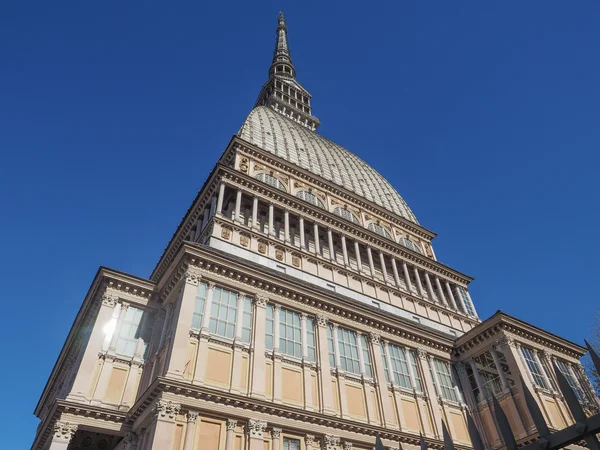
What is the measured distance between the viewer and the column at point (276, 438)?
21.8m

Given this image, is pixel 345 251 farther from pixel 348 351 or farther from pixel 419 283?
pixel 348 351

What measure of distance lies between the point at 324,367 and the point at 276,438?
18.4 feet

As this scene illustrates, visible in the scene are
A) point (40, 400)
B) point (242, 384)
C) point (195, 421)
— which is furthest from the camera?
point (40, 400)

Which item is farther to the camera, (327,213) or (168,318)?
(327,213)

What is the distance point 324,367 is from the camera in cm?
2648

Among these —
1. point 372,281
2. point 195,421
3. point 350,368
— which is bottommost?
point 195,421

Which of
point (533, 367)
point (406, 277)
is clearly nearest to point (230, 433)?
point (533, 367)

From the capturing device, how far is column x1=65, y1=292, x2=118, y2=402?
2209 cm

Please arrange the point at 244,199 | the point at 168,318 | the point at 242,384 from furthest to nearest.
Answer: the point at 244,199 < the point at 168,318 < the point at 242,384

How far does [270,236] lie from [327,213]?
25.6 feet

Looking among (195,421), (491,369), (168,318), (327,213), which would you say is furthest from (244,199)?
(491,369)

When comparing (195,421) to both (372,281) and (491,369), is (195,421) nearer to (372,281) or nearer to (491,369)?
(372,281)

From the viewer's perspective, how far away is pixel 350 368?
91.9 feet

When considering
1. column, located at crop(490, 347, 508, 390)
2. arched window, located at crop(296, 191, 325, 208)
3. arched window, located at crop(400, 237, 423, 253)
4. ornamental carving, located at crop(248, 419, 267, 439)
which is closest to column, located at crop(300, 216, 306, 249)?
arched window, located at crop(296, 191, 325, 208)
